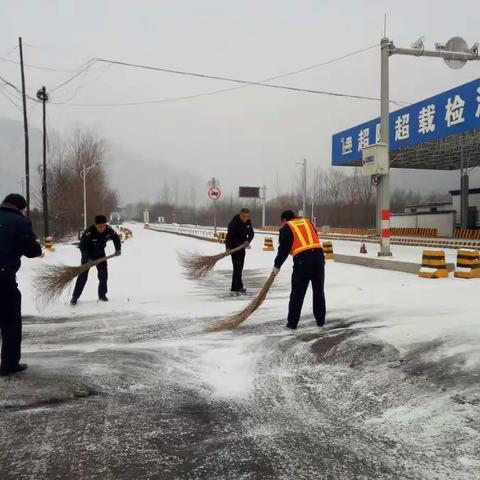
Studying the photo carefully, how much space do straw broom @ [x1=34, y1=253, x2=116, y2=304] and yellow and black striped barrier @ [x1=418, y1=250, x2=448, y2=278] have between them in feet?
21.6

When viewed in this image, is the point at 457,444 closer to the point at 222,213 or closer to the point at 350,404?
the point at 350,404

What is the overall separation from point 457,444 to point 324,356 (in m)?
1.82

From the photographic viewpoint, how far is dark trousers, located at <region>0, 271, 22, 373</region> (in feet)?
13.1

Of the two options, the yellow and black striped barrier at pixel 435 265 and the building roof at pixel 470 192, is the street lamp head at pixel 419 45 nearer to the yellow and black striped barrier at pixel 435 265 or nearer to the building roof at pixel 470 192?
the yellow and black striped barrier at pixel 435 265

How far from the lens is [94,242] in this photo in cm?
750

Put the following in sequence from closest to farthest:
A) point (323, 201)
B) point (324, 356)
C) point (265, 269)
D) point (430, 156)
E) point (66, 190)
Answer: point (324, 356)
point (265, 269)
point (430, 156)
point (66, 190)
point (323, 201)

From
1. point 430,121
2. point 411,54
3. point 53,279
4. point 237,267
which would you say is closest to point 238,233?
point 237,267

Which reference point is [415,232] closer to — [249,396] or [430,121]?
[430,121]

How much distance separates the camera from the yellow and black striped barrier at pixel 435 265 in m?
9.36

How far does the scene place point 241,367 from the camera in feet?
14.0

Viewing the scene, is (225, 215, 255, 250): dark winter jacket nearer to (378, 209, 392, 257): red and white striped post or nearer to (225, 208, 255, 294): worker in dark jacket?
(225, 208, 255, 294): worker in dark jacket

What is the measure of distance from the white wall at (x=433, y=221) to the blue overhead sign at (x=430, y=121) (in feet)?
29.1

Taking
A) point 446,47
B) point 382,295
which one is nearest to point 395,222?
point 446,47

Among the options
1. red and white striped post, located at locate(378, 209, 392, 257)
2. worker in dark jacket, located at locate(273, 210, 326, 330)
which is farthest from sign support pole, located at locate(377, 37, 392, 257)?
worker in dark jacket, located at locate(273, 210, 326, 330)
